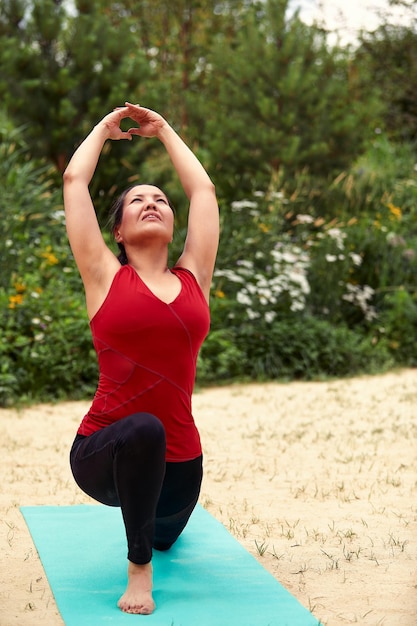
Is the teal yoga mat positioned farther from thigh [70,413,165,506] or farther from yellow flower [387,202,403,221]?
yellow flower [387,202,403,221]

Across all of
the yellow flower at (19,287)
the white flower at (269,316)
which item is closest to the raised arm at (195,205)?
the yellow flower at (19,287)

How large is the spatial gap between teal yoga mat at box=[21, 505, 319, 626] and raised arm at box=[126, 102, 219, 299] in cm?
98

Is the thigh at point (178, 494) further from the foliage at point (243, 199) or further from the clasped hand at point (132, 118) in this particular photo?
the foliage at point (243, 199)

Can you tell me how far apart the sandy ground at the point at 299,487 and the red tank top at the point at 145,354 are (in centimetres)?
67

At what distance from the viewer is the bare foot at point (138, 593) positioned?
2.90 meters

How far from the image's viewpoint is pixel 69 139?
853cm

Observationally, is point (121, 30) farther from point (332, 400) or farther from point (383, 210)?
point (332, 400)

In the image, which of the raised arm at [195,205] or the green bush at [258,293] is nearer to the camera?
the raised arm at [195,205]

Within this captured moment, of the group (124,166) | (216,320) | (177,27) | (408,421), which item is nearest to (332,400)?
(408,421)

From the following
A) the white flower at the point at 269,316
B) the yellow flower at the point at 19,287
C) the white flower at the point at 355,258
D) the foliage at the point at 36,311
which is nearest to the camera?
the foliage at the point at 36,311

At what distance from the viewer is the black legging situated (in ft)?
9.08

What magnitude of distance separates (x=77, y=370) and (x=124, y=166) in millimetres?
2793

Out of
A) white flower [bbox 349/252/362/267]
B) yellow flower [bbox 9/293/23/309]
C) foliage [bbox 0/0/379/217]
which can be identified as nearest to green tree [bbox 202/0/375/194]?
foliage [bbox 0/0/379/217]

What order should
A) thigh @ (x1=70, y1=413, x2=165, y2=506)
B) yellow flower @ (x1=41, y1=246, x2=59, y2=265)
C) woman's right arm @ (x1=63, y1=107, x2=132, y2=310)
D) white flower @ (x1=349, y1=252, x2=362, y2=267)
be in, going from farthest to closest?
white flower @ (x1=349, y1=252, x2=362, y2=267) → yellow flower @ (x1=41, y1=246, x2=59, y2=265) → woman's right arm @ (x1=63, y1=107, x2=132, y2=310) → thigh @ (x1=70, y1=413, x2=165, y2=506)
